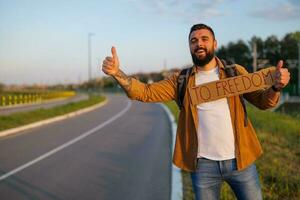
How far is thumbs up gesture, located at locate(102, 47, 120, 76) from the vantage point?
3770 mm

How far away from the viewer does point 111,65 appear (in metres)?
3.78

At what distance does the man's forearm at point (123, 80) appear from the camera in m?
3.83

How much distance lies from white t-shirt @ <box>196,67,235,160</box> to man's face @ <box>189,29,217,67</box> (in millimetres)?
364

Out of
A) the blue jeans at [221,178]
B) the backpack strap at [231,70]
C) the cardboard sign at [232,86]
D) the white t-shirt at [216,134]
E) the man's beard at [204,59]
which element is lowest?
the blue jeans at [221,178]

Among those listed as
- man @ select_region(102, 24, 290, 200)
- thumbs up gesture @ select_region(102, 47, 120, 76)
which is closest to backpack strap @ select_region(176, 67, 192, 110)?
man @ select_region(102, 24, 290, 200)

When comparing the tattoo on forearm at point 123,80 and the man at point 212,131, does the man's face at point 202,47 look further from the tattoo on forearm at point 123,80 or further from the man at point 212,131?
the tattoo on forearm at point 123,80

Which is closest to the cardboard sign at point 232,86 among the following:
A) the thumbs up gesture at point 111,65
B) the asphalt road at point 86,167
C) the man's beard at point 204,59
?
the man's beard at point 204,59

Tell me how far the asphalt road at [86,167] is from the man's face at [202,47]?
156 inches

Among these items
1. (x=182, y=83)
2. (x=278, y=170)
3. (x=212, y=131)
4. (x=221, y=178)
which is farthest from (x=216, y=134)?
(x=278, y=170)

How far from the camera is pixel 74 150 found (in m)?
12.9

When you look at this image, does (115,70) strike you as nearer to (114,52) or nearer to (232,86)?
(114,52)

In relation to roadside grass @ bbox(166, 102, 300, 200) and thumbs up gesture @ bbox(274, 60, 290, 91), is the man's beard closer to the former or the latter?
thumbs up gesture @ bbox(274, 60, 290, 91)

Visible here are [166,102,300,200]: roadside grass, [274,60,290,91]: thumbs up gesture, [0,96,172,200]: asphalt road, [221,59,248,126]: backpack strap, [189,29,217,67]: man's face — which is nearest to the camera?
[274,60,290,91]: thumbs up gesture

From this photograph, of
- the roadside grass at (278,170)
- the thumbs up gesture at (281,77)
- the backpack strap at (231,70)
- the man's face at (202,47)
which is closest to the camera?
the thumbs up gesture at (281,77)
